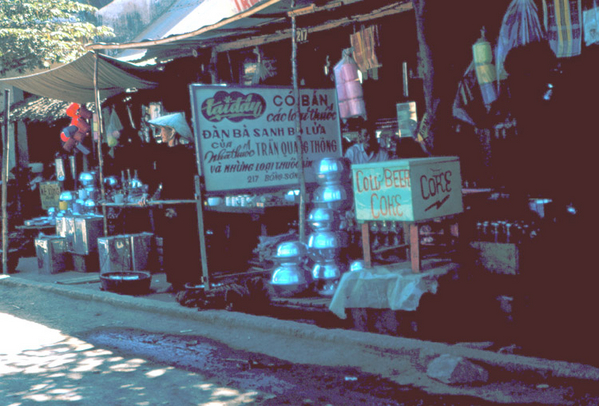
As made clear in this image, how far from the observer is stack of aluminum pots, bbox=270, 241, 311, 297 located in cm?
779

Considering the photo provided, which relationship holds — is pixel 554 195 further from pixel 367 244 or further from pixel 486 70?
pixel 367 244

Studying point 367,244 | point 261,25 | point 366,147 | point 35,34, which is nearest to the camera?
point 367,244

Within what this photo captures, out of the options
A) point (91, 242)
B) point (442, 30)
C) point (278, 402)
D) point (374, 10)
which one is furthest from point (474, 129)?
point (91, 242)

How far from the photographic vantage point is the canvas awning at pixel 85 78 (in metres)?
11.2

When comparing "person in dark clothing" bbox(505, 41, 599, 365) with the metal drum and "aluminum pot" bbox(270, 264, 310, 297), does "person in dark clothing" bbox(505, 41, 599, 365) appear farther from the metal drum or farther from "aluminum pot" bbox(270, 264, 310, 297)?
"aluminum pot" bbox(270, 264, 310, 297)

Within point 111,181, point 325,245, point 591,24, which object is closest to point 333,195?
point 325,245

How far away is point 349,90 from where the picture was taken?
851cm

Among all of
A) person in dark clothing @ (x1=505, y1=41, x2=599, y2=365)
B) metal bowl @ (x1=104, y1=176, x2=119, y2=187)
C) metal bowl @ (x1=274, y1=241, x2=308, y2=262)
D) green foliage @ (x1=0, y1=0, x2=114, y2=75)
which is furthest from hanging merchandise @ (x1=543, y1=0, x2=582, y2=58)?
green foliage @ (x1=0, y1=0, x2=114, y2=75)

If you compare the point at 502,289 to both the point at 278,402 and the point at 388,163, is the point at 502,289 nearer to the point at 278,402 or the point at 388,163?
the point at 388,163

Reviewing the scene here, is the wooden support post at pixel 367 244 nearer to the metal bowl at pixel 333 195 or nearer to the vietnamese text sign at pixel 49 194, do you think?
the metal bowl at pixel 333 195

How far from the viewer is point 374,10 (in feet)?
27.6

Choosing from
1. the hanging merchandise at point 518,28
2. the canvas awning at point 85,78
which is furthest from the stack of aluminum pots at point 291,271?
the canvas awning at point 85,78

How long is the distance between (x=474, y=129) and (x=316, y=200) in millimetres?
2134

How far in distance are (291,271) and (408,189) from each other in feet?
7.92
